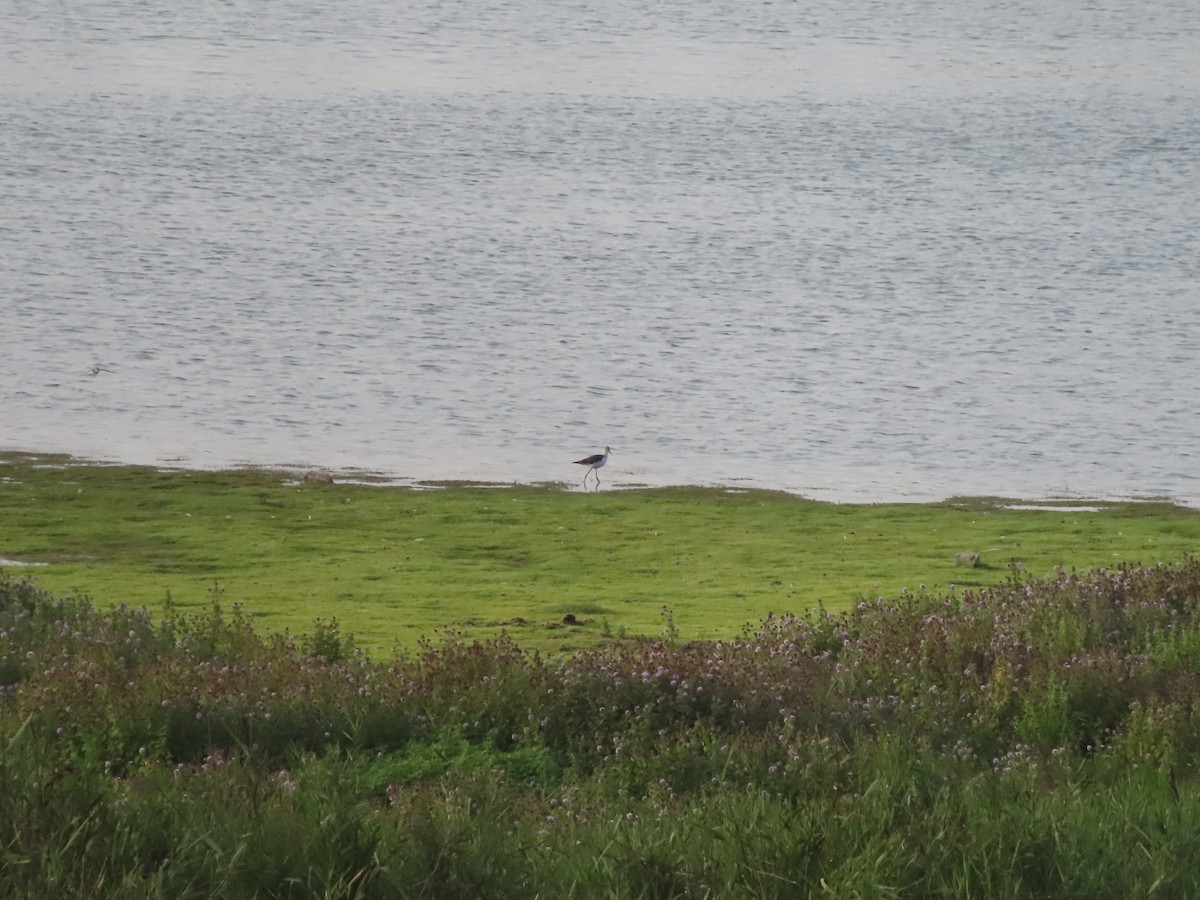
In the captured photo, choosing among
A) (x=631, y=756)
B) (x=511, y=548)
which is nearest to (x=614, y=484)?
(x=511, y=548)

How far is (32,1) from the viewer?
383 feet

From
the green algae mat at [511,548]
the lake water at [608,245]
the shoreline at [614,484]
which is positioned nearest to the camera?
the green algae mat at [511,548]

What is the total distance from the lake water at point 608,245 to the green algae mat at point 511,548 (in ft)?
10.0

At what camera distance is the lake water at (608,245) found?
33.1 metres

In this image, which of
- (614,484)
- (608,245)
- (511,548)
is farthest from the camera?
(608,245)

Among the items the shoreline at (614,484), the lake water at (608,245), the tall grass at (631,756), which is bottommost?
the tall grass at (631,756)

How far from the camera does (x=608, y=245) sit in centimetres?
5988

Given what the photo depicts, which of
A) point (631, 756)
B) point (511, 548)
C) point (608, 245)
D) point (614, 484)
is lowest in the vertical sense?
point (631, 756)

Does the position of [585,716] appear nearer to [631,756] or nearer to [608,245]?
[631,756]

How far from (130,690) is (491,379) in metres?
28.5

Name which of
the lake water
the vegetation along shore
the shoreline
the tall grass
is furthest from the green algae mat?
the lake water

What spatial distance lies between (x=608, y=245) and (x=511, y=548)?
39973mm

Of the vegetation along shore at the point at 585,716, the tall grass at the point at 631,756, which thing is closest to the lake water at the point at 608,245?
the vegetation along shore at the point at 585,716

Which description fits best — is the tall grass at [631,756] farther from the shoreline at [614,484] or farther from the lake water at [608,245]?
the lake water at [608,245]
